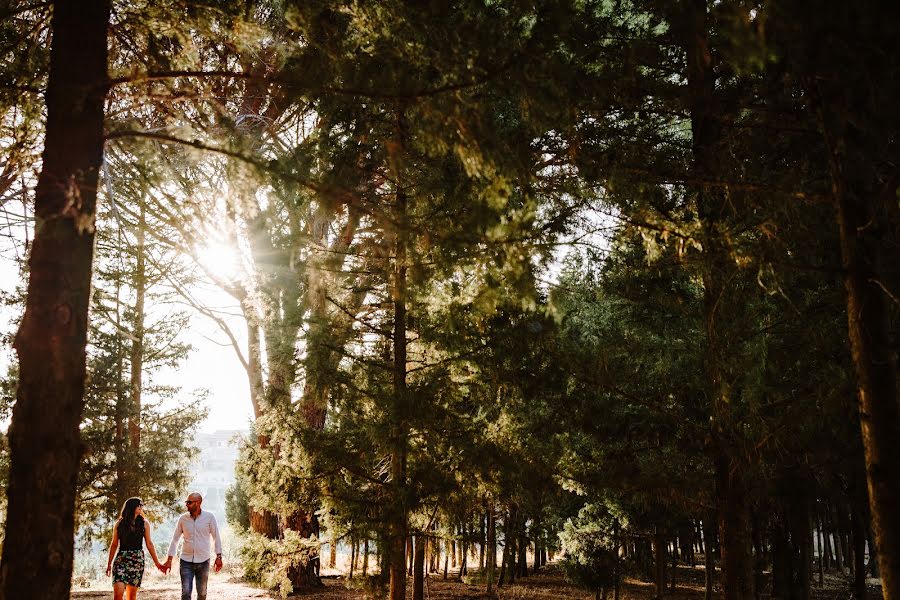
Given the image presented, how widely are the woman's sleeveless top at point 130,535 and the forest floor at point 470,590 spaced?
304 centimetres

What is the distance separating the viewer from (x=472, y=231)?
4.04 m

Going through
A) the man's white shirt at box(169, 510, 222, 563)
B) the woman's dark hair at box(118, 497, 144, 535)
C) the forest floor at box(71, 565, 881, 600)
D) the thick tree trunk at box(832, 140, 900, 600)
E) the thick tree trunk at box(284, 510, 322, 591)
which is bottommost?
the forest floor at box(71, 565, 881, 600)

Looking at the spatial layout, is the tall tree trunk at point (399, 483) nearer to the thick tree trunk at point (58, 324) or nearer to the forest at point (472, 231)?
the forest at point (472, 231)

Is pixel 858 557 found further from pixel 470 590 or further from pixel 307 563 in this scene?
pixel 307 563

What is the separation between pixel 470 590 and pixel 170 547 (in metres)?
11.7

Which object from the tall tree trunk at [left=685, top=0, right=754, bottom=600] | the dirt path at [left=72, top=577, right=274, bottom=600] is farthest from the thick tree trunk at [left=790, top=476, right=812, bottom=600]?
the dirt path at [left=72, top=577, right=274, bottom=600]

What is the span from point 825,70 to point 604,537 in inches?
537

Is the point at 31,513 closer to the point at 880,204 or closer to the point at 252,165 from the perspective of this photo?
the point at 252,165

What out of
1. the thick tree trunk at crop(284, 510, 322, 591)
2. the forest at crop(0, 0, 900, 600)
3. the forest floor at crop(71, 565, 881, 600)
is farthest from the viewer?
the forest floor at crop(71, 565, 881, 600)

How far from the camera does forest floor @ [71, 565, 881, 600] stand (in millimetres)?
13078

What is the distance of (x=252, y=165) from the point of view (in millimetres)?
4121

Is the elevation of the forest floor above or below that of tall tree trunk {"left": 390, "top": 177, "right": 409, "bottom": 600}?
below

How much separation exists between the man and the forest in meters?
0.56

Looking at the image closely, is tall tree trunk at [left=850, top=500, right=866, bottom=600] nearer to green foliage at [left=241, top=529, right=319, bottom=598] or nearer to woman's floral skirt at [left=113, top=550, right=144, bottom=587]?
green foliage at [left=241, top=529, right=319, bottom=598]
